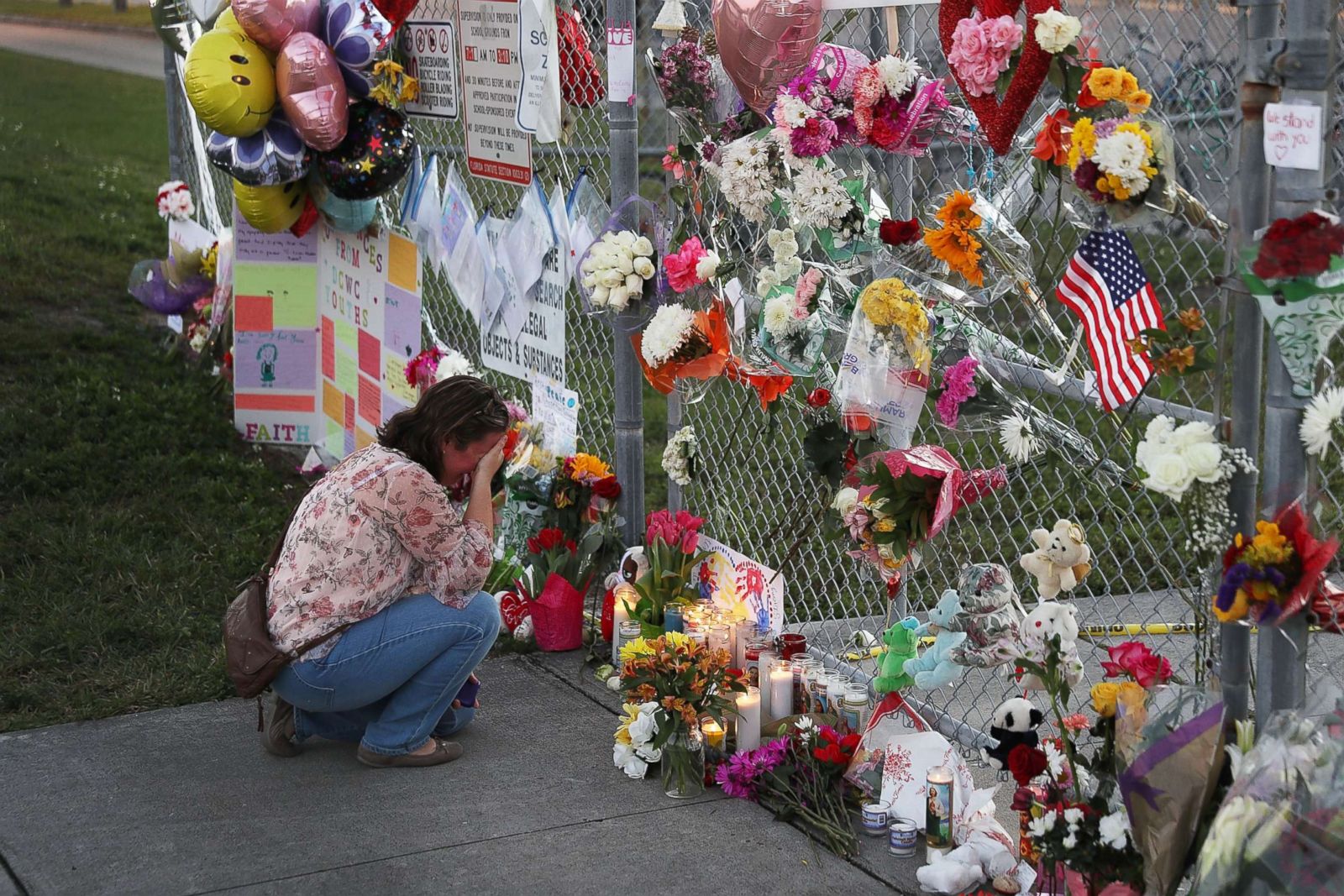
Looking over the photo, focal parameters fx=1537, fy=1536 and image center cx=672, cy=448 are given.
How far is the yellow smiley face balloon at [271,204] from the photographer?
6.64 meters

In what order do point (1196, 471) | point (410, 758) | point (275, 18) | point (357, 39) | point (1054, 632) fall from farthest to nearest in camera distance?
point (275, 18), point (357, 39), point (410, 758), point (1054, 632), point (1196, 471)

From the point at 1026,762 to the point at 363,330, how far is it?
4.31 meters

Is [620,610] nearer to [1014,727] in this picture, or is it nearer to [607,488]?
[607,488]

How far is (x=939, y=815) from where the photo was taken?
3.47 meters

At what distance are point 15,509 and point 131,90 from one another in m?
14.0

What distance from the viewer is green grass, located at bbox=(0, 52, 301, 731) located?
4977 mm

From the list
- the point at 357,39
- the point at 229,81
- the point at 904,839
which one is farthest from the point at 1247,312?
the point at 229,81

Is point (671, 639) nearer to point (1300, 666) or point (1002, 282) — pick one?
point (1002, 282)

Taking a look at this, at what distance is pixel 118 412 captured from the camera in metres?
7.66

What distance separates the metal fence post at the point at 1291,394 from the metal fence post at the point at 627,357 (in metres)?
2.39

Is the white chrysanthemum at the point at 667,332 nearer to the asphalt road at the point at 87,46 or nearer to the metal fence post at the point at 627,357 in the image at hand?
the metal fence post at the point at 627,357

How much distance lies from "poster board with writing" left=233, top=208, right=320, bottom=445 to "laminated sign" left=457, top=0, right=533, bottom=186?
6.09 ft

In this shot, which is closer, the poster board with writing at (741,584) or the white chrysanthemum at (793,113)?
the white chrysanthemum at (793,113)

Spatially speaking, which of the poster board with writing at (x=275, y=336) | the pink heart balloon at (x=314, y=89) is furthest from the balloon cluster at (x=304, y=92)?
the poster board with writing at (x=275, y=336)
